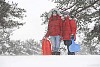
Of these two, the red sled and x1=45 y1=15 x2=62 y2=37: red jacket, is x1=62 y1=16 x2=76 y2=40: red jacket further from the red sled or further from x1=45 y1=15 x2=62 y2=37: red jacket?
the red sled

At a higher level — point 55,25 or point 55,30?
point 55,25

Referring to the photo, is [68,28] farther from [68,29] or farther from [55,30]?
[55,30]

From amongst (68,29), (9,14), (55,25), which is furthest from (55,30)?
(9,14)

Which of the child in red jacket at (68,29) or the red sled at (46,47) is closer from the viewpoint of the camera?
the child in red jacket at (68,29)

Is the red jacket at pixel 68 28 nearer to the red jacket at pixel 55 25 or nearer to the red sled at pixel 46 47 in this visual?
the red jacket at pixel 55 25

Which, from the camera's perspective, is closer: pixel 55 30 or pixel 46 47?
pixel 55 30

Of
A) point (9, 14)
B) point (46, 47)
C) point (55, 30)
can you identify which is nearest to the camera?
point (55, 30)

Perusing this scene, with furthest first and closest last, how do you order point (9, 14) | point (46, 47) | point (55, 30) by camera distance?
point (9, 14), point (46, 47), point (55, 30)

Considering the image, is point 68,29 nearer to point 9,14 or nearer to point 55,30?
point 55,30

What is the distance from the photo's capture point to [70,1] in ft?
57.8

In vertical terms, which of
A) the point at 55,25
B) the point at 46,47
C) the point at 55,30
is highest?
the point at 55,25

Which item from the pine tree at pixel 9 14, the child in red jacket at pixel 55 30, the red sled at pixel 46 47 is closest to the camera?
the child in red jacket at pixel 55 30

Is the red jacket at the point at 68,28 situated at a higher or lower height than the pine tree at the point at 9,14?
lower

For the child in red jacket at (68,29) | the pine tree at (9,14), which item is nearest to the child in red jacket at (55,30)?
the child in red jacket at (68,29)
